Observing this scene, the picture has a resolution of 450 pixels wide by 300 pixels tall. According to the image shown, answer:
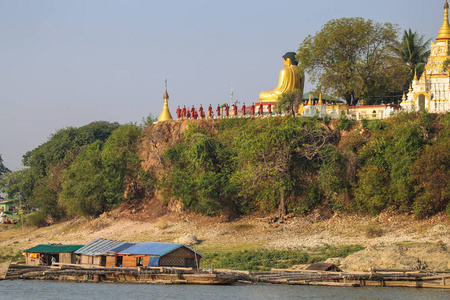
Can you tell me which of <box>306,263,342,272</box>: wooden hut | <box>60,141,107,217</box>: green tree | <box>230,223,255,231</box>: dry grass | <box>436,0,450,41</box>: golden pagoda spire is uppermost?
<box>436,0,450,41</box>: golden pagoda spire

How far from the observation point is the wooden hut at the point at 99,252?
3291 centimetres

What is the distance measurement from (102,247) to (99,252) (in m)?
0.64

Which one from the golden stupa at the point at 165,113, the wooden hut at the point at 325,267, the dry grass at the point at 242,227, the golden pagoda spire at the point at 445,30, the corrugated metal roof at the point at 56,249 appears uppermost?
the golden pagoda spire at the point at 445,30

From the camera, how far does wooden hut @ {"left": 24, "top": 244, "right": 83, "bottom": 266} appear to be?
34625 mm

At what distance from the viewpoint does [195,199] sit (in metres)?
44.2

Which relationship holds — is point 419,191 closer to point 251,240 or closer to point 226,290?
point 251,240

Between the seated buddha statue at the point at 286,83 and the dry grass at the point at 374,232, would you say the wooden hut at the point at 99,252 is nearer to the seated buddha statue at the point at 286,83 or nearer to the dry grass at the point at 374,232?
the dry grass at the point at 374,232

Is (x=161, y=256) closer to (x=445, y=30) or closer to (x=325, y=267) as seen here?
(x=325, y=267)

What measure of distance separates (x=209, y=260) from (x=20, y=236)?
21052mm

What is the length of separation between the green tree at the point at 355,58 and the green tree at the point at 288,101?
3.17m

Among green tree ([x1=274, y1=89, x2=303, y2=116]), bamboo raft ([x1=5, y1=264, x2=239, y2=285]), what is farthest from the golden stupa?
bamboo raft ([x1=5, y1=264, x2=239, y2=285])

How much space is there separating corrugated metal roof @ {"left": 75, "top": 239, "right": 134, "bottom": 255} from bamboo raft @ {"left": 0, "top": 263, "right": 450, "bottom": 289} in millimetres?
942

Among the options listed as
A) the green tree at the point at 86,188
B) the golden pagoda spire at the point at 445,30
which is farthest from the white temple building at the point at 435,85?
the green tree at the point at 86,188

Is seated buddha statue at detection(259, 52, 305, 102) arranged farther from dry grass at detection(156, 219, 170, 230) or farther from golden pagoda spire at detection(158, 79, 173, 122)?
dry grass at detection(156, 219, 170, 230)
